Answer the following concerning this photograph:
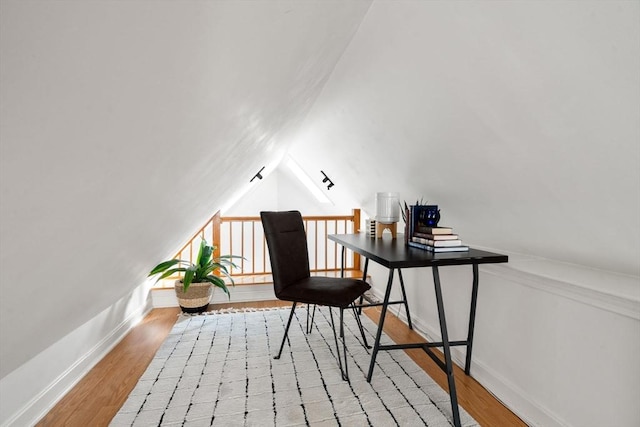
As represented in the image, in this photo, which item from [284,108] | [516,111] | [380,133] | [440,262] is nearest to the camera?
[516,111]

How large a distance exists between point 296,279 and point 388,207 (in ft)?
3.13

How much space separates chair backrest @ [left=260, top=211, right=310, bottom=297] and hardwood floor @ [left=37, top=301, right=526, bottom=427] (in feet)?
3.55

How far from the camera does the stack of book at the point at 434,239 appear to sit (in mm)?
2158

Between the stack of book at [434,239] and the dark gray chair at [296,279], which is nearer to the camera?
the stack of book at [434,239]

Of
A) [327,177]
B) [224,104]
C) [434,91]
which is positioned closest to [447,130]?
[434,91]

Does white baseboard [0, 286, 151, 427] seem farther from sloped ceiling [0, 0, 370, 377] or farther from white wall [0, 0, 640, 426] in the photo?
sloped ceiling [0, 0, 370, 377]

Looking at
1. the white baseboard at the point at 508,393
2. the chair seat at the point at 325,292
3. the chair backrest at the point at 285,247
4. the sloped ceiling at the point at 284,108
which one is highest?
the sloped ceiling at the point at 284,108

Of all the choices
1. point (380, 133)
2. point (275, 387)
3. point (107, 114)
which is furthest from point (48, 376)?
point (380, 133)

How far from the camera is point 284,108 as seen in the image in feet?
6.59

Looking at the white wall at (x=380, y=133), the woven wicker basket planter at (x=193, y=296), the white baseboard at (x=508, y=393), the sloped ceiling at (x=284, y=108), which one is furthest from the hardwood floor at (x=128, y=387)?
the sloped ceiling at (x=284, y=108)

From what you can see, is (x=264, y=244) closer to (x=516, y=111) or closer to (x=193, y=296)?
(x=193, y=296)

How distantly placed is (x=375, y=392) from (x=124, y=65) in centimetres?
218

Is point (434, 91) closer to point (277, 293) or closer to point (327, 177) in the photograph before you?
point (277, 293)

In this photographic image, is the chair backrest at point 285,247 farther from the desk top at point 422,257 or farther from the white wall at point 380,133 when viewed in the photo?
the white wall at point 380,133
